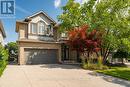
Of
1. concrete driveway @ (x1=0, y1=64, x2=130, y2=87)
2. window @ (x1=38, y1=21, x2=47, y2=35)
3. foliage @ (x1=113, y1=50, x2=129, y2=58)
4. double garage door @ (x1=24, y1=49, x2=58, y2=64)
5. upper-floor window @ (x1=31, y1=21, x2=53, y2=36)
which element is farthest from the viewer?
foliage @ (x1=113, y1=50, x2=129, y2=58)

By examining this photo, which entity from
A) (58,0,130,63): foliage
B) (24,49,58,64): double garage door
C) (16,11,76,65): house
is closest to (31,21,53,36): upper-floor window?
(16,11,76,65): house

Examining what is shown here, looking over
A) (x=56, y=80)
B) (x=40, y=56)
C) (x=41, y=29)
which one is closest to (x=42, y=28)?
(x=41, y=29)

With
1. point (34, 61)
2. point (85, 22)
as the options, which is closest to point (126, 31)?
point (85, 22)

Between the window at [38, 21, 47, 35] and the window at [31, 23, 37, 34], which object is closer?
the window at [31, 23, 37, 34]

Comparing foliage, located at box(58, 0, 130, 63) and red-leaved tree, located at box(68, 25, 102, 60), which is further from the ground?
foliage, located at box(58, 0, 130, 63)

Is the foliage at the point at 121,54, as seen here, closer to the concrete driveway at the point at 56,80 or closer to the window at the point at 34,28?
the window at the point at 34,28

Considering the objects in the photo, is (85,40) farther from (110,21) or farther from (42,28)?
(42,28)

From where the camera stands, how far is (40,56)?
97.0ft

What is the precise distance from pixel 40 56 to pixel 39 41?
2.39 m

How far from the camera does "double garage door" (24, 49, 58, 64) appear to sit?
93.7ft

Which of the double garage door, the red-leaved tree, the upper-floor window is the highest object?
the upper-floor window

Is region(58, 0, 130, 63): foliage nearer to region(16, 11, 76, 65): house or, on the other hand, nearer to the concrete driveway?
region(16, 11, 76, 65): house

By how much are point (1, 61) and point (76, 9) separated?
15913mm

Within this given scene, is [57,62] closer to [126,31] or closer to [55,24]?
[55,24]
